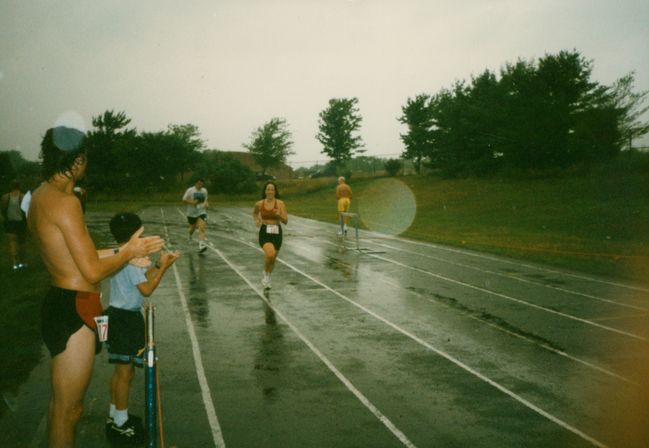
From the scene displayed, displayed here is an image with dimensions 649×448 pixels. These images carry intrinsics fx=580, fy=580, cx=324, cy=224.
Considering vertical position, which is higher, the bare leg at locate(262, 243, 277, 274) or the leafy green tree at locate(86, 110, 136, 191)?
the leafy green tree at locate(86, 110, 136, 191)

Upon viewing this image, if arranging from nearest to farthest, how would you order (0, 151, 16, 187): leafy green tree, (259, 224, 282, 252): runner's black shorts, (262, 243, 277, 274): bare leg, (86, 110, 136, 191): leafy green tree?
1. (262, 243, 277, 274): bare leg
2. (259, 224, 282, 252): runner's black shorts
3. (0, 151, 16, 187): leafy green tree
4. (86, 110, 136, 191): leafy green tree

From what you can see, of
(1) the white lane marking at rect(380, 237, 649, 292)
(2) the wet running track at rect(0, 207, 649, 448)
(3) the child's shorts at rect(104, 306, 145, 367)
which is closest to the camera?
(3) the child's shorts at rect(104, 306, 145, 367)

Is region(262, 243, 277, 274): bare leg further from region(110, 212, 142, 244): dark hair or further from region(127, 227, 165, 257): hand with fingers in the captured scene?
region(127, 227, 165, 257): hand with fingers

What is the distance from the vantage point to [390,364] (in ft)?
23.0

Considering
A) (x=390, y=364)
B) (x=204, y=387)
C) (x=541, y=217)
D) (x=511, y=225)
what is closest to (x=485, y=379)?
(x=390, y=364)

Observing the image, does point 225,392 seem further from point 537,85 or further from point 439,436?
point 537,85

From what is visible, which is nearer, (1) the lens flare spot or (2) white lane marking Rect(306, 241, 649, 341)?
(2) white lane marking Rect(306, 241, 649, 341)

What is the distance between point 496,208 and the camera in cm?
3453

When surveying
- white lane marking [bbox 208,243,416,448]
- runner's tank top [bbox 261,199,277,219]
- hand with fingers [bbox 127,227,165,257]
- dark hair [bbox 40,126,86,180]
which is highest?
dark hair [bbox 40,126,86,180]

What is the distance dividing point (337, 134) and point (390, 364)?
7953 centimetres

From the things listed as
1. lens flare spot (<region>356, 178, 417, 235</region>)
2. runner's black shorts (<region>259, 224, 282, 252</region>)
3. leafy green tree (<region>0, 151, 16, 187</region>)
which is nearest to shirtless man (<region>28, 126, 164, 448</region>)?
runner's black shorts (<region>259, 224, 282, 252</region>)

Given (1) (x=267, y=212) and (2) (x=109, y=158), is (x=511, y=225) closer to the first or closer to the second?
(1) (x=267, y=212)

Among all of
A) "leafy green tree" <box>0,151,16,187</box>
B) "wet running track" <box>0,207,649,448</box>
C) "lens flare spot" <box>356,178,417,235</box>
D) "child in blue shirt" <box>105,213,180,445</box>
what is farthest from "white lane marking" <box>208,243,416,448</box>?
"leafy green tree" <box>0,151,16,187</box>

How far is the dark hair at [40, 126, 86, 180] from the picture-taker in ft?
10.5
